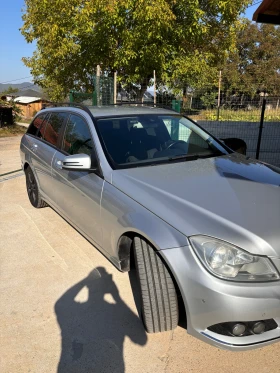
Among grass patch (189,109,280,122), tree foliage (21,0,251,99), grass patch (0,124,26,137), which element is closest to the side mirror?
tree foliage (21,0,251,99)

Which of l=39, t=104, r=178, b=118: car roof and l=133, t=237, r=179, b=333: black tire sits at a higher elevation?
l=39, t=104, r=178, b=118: car roof

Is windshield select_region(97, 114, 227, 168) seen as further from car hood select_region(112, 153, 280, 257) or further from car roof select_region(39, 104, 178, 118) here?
car hood select_region(112, 153, 280, 257)

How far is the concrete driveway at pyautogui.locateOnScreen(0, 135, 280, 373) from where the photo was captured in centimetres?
220

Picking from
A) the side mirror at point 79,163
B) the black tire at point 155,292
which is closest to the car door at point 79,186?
the side mirror at point 79,163

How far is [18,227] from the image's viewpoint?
446cm

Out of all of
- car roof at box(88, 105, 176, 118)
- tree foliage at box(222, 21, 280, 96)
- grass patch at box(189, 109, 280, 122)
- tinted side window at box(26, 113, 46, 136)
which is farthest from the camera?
tree foliage at box(222, 21, 280, 96)

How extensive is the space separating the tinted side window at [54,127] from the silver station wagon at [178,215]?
127 mm

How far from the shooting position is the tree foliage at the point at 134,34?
380 inches

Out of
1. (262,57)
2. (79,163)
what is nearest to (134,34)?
(79,163)

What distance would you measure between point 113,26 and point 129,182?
30.4 feet

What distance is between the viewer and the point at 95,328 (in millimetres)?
2553

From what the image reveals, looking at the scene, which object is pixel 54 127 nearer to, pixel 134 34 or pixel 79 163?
pixel 79 163

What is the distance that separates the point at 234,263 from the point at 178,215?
0.46 meters

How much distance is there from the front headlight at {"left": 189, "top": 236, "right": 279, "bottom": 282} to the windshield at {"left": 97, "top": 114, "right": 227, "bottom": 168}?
1245mm
